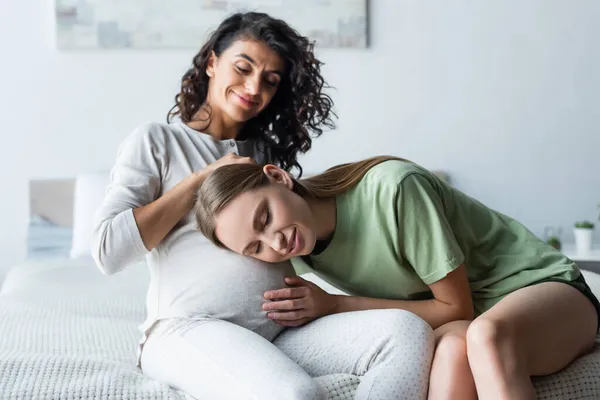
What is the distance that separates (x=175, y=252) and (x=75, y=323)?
50cm

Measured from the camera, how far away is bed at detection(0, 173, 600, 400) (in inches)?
51.4

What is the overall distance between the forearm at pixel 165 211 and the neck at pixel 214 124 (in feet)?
0.99

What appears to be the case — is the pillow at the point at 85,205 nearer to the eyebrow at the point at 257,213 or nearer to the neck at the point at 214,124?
the neck at the point at 214,124

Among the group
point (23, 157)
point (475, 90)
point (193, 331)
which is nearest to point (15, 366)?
point (193, 331)

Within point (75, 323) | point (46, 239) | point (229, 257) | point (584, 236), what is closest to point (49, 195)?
point (46, 239)

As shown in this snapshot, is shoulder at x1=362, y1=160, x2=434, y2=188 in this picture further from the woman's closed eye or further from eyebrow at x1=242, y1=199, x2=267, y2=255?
the woman's closed eye

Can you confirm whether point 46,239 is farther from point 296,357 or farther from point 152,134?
point 296,357

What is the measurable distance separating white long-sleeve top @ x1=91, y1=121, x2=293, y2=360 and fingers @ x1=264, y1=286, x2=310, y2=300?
0.02 m

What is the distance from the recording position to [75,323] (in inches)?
75.9

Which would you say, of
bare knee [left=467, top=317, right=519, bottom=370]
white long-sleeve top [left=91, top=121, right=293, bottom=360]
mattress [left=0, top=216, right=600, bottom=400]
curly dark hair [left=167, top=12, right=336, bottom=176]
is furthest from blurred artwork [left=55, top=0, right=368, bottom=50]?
bare knee [left=467, top=317, right=519, bottom=370]

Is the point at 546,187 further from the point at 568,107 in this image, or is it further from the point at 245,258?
the point at 245,258

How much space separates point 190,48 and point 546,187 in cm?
166

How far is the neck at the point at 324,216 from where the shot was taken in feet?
4.98

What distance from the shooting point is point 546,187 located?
11.3 feet
